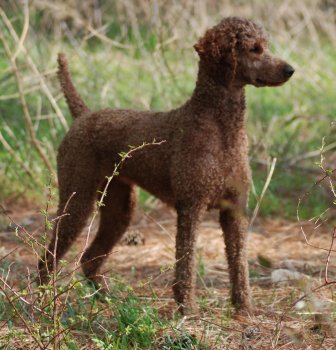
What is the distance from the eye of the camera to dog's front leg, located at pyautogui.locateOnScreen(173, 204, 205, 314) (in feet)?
11.8

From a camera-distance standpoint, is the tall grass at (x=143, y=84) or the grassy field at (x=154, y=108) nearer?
the grassy field at (x=154, y=108)

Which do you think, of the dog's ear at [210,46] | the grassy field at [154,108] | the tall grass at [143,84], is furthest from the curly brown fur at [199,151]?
the tall grass at [143,84]

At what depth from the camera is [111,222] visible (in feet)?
14.2

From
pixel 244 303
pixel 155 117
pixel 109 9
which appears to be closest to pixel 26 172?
pixel 155 117

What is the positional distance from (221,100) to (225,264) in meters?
1.50

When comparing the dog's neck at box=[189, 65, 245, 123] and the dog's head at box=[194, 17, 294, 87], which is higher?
the dog's head at box=[194, 17, 294, 87]

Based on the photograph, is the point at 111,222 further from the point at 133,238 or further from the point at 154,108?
the point at 154,108

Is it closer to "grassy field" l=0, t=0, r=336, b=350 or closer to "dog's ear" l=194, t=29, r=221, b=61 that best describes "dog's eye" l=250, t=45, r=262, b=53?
"dog's ear" l=194, t=29, r=221, b=61

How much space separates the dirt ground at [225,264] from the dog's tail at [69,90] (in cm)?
64

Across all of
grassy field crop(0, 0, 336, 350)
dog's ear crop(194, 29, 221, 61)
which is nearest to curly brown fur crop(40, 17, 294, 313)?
dog's ear crop(194, 29, 221, 61)

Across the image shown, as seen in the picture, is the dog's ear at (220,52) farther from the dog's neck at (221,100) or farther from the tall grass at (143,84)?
the tall grass at (143,84)

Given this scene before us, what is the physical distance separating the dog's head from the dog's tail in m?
0.94

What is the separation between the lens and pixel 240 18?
11.7 feet

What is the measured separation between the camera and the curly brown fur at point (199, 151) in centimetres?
352
